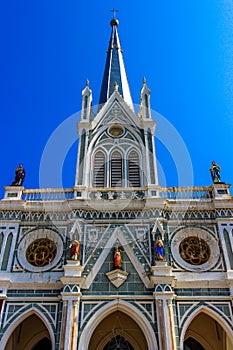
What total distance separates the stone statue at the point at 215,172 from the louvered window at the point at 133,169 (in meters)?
3.51

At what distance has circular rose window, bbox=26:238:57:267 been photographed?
653 inches

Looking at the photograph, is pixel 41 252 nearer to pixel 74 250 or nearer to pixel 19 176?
pixel 74 250

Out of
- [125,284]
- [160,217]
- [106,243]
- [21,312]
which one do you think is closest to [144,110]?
[160,217]

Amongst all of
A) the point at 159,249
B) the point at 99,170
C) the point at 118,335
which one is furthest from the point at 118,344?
the point at 99,170

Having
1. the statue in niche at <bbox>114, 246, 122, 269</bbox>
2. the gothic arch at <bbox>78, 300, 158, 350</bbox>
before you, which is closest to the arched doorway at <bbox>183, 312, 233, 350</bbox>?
the gothic arch at <bbox>78, 300, 158, 350</bbox>

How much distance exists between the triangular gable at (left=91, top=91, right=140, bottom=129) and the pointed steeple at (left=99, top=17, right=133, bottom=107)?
5.75 ft

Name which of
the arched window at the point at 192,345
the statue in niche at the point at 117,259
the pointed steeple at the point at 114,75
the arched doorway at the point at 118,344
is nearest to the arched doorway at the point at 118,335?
the arched doorway at the point at 118,344

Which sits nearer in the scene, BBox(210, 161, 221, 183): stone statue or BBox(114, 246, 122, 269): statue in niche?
BBox(114, 246, 122, 269): statue in niche

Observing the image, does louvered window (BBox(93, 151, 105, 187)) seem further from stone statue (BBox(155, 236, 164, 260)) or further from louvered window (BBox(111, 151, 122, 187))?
stone statue (BBox(155, 236, 164, 260))

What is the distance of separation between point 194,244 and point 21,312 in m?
7.35

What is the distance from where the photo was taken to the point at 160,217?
17.3 meters

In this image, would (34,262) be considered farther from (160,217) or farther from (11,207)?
(160,217)

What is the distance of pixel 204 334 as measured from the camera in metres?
16.6

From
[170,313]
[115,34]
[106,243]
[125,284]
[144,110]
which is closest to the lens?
[170,313]
